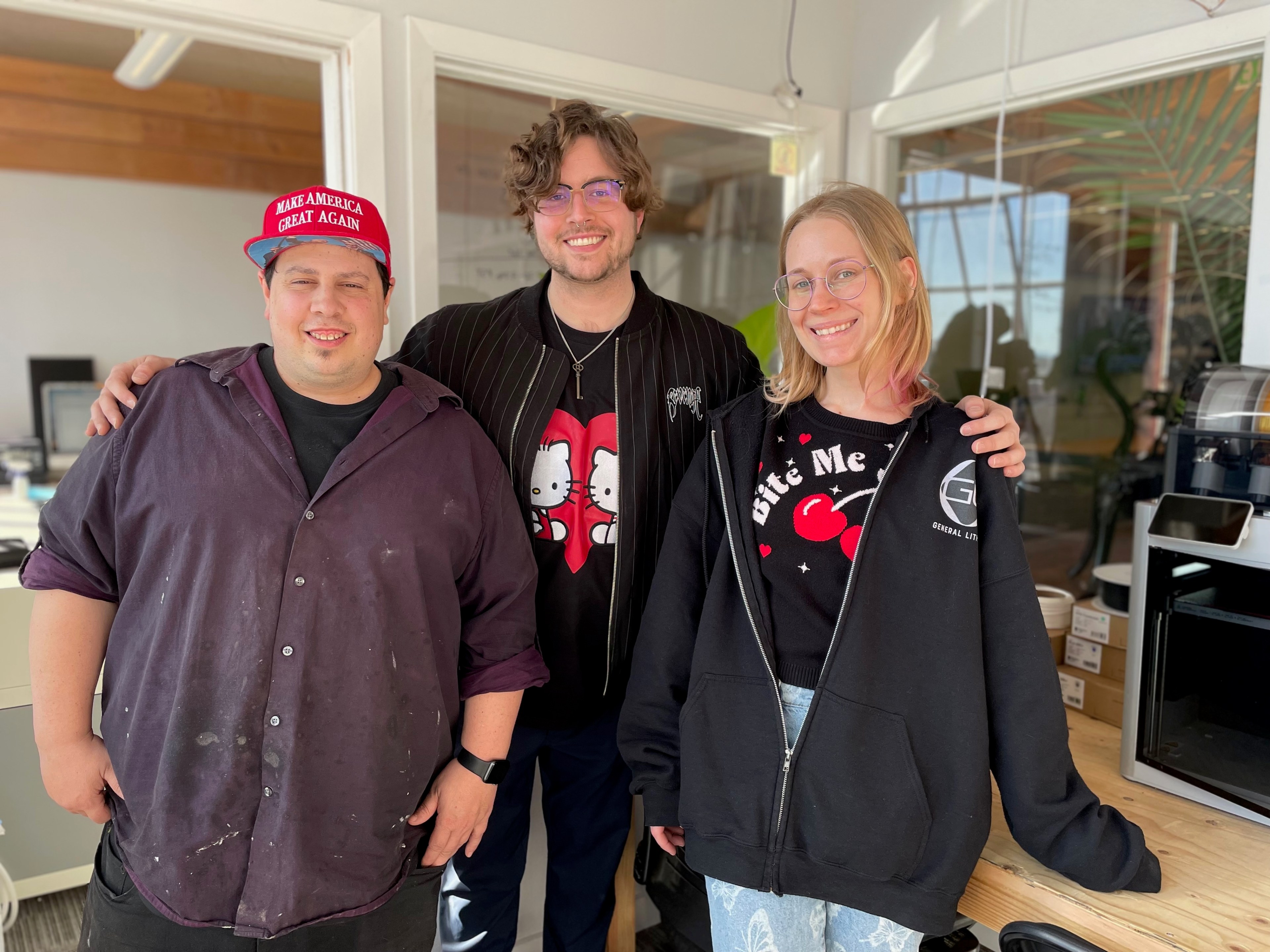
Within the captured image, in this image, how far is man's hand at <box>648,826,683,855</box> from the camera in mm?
1479

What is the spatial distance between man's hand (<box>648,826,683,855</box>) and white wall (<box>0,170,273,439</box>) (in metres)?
4.61

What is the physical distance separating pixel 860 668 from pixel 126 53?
488 centimetres

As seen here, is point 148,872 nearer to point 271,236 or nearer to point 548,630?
point 548,630

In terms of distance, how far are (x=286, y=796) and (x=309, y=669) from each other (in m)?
0.18

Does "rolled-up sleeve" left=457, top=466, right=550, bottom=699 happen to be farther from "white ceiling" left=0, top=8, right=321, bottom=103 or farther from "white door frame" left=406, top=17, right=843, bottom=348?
"white ceiling" left=0, top=8, right=321, bottom=103

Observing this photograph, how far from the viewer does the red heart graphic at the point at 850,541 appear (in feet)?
4.40

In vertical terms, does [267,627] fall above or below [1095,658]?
above

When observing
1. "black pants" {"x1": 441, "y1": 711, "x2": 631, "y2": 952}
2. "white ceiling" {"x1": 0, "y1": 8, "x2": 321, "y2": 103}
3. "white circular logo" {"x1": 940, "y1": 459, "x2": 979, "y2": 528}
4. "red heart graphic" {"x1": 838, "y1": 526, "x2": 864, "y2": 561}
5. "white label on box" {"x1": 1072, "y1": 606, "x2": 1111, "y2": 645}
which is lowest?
"black pants" {"x1": 441, "y1": 711, "x2": 631, "y2": 952}

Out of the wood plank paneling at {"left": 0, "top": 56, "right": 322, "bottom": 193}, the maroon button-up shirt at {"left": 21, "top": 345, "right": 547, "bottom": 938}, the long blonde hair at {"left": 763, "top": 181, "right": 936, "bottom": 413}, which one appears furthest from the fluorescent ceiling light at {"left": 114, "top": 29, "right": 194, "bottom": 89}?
→ the long blonde hair at {"left": 763, "top": 181, "right": 936, "bottom": 413}

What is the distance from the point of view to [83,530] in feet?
4.21

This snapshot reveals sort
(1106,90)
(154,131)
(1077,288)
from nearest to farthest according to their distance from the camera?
(1106,90)
(1077,288)
(154,131)

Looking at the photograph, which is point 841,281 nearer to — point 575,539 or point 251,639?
point 575,539

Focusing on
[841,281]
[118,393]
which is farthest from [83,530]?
[841,281]

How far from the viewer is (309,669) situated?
4.17 ft
